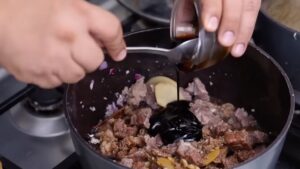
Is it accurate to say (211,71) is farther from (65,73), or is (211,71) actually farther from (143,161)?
(65,73)

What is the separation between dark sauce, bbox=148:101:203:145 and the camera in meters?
0.74

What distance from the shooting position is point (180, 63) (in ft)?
2.29

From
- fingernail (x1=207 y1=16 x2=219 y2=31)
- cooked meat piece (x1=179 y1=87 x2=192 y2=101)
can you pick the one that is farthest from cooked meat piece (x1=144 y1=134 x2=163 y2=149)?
fingernail (x1=207 y1=16 x2=219 y2=31)

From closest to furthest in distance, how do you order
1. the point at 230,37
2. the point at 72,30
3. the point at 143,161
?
the point at 72,30 < the point at 230,37 < the point at 143,161

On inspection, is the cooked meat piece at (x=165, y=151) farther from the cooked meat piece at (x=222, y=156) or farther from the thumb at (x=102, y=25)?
the thumb at (x=102, y=25)

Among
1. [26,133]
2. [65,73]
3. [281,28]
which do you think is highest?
[65,73]

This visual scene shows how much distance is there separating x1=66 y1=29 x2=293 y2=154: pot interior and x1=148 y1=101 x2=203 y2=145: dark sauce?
93mm

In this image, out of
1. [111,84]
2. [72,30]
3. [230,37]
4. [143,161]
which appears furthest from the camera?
[111,84]

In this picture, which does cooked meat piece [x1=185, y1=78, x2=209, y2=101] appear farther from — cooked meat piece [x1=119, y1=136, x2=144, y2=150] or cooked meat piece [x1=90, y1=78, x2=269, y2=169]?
cooked meat piece [x1=119, y1=136, x2=144, y2=150]

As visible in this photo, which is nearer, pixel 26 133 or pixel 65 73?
pixel 65 73

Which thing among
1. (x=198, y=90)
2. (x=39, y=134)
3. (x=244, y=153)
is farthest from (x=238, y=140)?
(x=39, y=134)

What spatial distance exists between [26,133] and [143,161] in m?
0.20

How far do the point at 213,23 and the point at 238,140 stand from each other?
20cm

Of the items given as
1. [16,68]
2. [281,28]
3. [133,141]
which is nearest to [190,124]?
[133,141]
